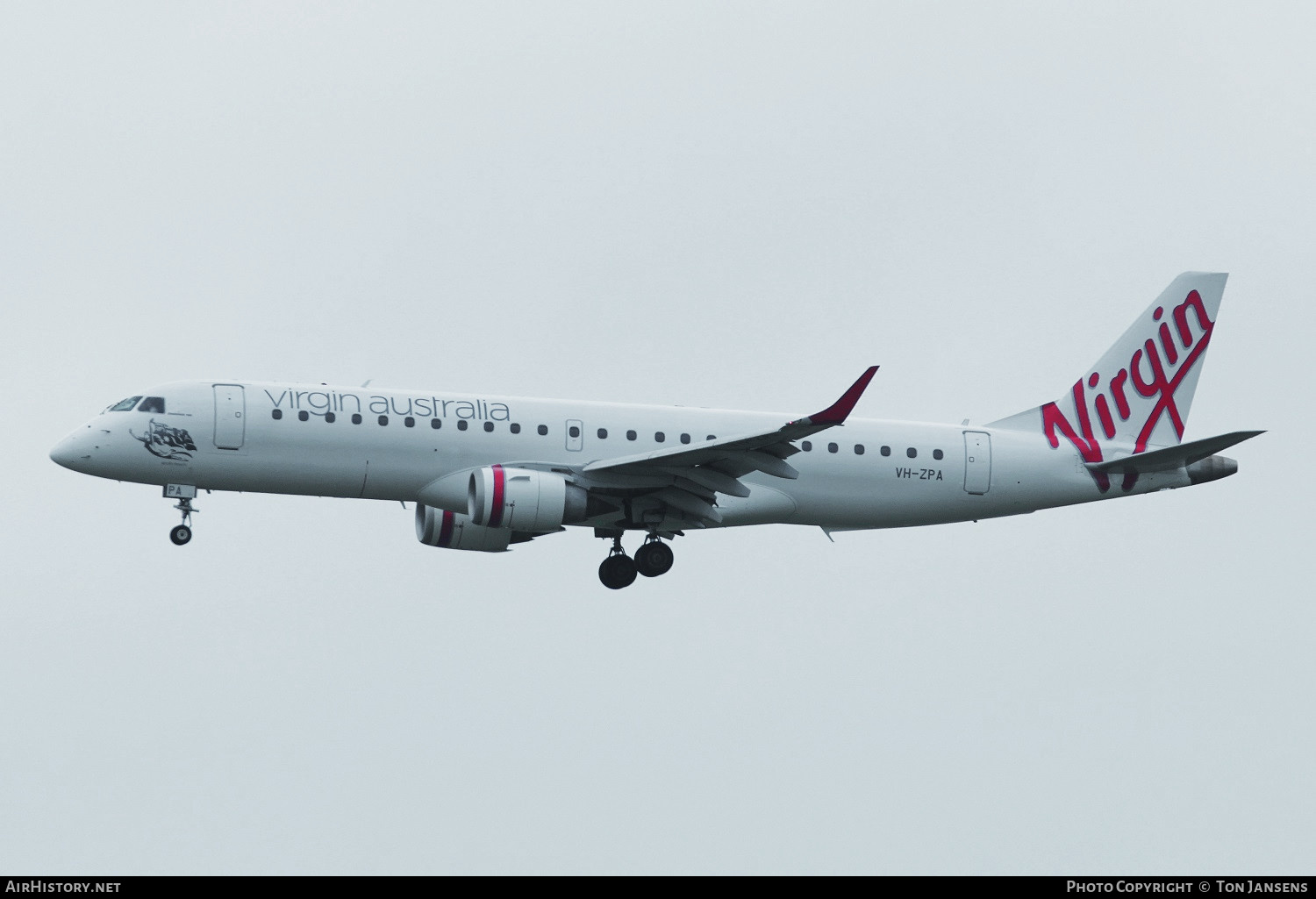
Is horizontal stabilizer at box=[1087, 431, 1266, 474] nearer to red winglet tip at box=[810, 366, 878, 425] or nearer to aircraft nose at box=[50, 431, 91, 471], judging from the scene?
red winglet tip at box=[810, 366, 878, 425]

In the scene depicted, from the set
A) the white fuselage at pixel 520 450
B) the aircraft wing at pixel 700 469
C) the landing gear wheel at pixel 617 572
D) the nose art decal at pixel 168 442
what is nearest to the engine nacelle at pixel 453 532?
the landing gear wheel at pixel 617 572

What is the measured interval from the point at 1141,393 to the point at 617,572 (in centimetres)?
1425

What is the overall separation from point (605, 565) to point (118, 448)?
35.7 feet

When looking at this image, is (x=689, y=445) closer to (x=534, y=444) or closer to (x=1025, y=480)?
(x=534, y=444)

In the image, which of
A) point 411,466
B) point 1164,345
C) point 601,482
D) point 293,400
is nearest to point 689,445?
point 601,482

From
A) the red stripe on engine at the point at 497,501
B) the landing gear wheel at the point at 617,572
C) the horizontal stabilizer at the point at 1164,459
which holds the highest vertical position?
the horizontal stabilizer at the point at 1164,459

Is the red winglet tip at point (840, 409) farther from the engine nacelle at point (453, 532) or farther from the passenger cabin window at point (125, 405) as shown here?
the passenger cabin window at point (125, 405)

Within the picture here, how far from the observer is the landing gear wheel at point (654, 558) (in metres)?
41.8

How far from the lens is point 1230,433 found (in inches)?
1548

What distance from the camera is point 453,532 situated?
143 ft

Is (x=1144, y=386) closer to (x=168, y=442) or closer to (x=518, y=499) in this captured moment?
(x=518, y=499)

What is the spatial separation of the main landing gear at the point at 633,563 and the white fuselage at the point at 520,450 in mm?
1666

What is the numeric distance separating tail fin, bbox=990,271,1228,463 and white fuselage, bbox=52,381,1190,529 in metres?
0.93

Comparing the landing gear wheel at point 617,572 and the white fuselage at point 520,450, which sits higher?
the white fuselage at point 520,450
